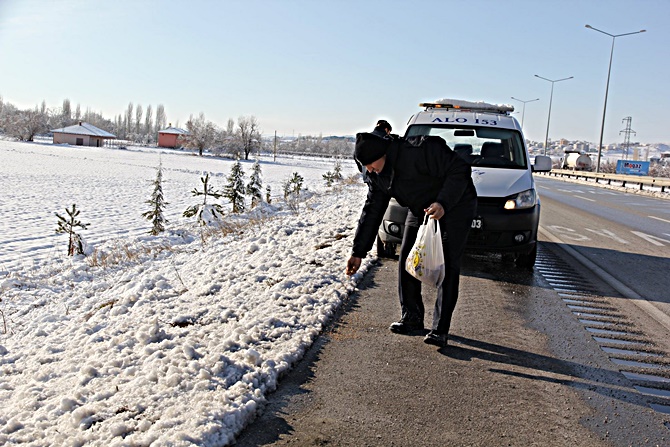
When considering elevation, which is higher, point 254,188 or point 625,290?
point 254,188

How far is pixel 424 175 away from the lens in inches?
187

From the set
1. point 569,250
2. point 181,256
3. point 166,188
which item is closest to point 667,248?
point 569,250

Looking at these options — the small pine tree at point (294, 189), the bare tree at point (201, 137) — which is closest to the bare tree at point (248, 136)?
the bare tree at point (201, 137)

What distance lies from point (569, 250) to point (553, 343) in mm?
5765

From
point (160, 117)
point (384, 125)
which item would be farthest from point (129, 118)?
point (384, 125)

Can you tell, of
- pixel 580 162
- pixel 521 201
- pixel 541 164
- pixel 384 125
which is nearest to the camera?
pixel 521 201

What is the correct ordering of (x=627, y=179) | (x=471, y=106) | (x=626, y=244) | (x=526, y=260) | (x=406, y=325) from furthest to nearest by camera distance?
(x=627, y=179)
(x=626, y=244)
(x=471, y=106)
(x=526, y=260)
(x=406, y=325)

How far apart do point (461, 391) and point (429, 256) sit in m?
1.18

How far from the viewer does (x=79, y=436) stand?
3.09 metres

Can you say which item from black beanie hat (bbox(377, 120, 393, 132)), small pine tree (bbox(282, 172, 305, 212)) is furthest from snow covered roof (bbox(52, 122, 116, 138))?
black beanie hat (bbox(377, 120, 393, 132))

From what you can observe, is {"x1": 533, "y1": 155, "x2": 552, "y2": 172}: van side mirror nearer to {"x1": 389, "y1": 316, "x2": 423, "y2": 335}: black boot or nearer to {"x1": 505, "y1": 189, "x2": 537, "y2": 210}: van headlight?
{"x1": 505, "y1": 189, "x2": 537, "y2": 210}: van headlight

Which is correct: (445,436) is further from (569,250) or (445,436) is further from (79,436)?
(569,250)

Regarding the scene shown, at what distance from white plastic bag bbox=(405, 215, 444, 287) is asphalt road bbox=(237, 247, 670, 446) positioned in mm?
599

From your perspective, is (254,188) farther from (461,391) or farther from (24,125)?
(24,125)
